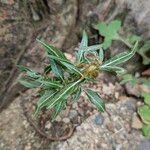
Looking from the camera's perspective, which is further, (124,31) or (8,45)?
(124,31)

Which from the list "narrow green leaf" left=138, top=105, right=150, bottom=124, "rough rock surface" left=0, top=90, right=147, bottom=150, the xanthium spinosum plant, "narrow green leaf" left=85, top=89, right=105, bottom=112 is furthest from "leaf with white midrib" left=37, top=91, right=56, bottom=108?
"narrow green leaf" left=138, top=105, right=150, bottom=124

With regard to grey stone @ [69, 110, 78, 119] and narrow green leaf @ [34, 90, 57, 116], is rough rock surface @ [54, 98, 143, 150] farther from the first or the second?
narrow green leaf @ [34, 90, 57, 116]

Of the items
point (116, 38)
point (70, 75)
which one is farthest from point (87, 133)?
point (116, 38)

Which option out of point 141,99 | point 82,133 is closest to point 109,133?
point 82,133

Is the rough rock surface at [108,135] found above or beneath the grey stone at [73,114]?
beneath

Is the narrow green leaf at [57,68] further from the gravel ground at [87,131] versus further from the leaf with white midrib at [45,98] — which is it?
the gravel ground at [87,131]

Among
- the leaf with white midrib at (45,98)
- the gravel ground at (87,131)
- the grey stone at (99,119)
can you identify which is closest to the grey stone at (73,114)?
the gravel ground at (87,131)

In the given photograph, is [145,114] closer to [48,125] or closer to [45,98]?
[48,125]

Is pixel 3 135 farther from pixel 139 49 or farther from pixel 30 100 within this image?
pixel 139 49
